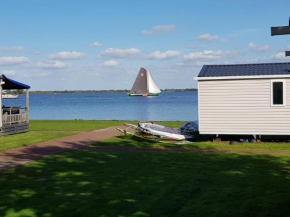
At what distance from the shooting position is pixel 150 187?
858 cm

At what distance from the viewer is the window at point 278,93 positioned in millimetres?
15648

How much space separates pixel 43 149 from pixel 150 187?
303 inches

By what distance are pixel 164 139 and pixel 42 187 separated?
9362mm

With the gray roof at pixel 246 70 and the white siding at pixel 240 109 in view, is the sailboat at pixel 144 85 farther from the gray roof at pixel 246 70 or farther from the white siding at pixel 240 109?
the white siding at pixel 240 109

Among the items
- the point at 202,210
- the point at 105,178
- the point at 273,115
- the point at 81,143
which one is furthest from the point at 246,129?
the point at 202,210

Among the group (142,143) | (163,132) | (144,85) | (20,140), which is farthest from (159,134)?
(144,85)

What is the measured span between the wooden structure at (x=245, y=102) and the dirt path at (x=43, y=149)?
5.40m

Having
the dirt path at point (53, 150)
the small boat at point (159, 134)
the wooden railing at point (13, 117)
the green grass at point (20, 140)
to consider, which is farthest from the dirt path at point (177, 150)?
the wooden railing at point (13, 117)

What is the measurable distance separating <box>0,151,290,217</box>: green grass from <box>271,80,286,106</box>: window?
3752mm

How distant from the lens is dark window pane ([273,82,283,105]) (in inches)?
620

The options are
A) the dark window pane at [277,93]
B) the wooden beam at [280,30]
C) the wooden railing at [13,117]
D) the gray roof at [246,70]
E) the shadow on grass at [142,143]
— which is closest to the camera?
the wooden beam at [280,30]

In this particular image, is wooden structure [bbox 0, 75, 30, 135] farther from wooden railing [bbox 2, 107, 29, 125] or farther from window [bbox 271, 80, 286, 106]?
window [bbox 271, 80, 286, 106]

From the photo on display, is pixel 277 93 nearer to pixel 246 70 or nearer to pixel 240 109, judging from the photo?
pixel 240 109

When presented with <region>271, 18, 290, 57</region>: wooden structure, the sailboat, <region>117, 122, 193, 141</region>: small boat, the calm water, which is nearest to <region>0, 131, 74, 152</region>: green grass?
<region>117, 122, 193, 141</region>: small boat
